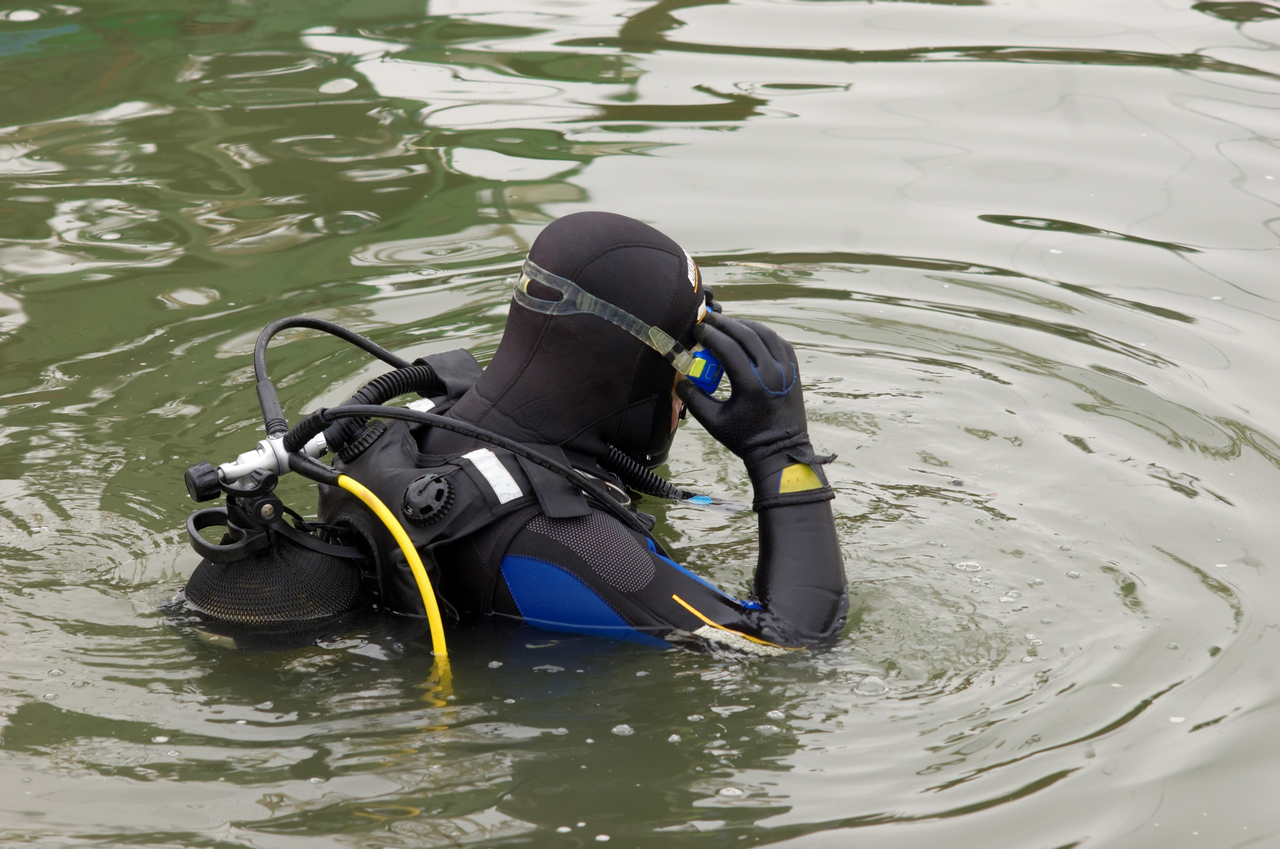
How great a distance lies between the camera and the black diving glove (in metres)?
2.94

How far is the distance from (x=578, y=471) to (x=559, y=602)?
1.07ft

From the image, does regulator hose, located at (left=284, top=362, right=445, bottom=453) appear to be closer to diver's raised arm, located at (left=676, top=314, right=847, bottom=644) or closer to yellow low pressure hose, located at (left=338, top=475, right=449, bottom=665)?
yellow low pressure hose, located at (left=338, top=475, right=449, bottom=665)

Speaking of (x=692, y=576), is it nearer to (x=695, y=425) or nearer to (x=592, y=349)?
(x=592, y=349)

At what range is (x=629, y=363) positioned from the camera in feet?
9.44

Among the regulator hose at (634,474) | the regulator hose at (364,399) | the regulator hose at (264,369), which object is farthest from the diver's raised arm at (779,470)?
the regulator hose at (264,369)

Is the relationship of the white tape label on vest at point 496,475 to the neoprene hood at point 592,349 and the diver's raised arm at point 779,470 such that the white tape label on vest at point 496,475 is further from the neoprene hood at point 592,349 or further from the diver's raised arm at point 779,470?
the diver's raised arm at point 779,470

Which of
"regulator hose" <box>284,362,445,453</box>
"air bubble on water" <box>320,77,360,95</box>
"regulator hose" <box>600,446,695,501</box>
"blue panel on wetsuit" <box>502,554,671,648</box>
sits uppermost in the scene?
"air bubble on water" <box>320,77,360,95</box>

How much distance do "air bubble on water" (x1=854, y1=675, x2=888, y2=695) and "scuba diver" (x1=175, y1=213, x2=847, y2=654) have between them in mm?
151

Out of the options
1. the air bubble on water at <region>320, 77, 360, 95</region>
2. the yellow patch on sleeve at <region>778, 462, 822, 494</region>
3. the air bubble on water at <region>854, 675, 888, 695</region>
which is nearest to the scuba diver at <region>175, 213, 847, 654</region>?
the yellow patch on sleeve at <region>778, 462, 822, 494</region>

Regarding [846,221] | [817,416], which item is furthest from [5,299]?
[846,221]

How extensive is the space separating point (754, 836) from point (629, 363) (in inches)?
44.7

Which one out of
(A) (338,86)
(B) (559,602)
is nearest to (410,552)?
(B) (559,602)

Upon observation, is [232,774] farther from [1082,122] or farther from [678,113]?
[1082,122]

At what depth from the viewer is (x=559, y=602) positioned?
9.20 ft
